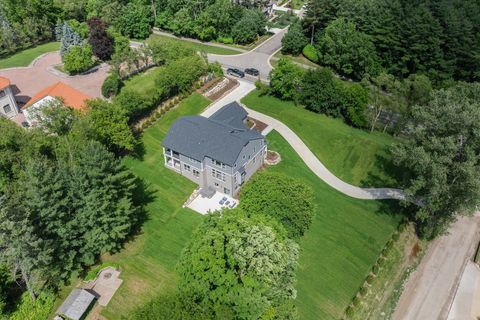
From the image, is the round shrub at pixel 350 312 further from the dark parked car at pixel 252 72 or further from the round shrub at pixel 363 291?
the dark parked car at pixel 252 72

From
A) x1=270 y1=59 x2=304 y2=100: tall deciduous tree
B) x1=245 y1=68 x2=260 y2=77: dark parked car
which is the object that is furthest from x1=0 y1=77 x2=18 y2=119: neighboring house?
x1=270 y1=59 x2=304 y2=100: tall deciduous tree

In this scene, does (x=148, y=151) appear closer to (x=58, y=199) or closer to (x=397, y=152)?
(x=58, y=199)

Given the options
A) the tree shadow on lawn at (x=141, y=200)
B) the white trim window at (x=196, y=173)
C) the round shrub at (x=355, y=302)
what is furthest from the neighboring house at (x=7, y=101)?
the round shrub at (x=355, y=302)

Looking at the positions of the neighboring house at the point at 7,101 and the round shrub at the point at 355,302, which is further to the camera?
the neighboring house at the point at 7,101

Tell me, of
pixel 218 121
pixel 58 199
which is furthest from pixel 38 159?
pixel 218 121

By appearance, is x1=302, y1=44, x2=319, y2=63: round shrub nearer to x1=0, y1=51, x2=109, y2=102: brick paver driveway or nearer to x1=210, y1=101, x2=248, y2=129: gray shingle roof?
x1=210, y1=101, x2=248, y2=129: gray shingle roof

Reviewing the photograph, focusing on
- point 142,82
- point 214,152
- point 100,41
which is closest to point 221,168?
point 214,152

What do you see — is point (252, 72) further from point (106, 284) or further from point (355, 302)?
point (106, 284)
